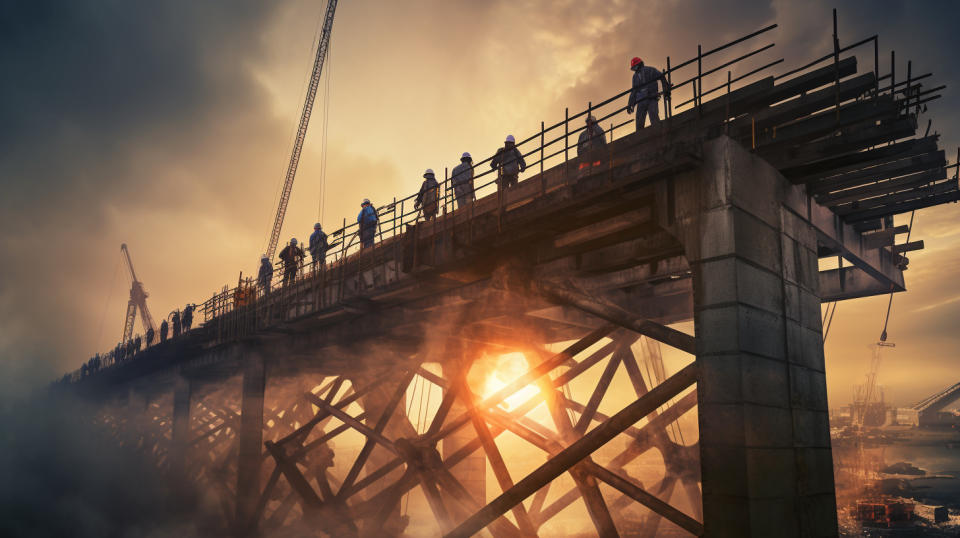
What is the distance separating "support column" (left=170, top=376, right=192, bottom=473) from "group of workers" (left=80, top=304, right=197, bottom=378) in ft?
8.39

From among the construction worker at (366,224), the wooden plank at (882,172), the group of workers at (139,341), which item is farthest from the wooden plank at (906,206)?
the group of workers at (139,341)

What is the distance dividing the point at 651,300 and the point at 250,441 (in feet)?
47.0

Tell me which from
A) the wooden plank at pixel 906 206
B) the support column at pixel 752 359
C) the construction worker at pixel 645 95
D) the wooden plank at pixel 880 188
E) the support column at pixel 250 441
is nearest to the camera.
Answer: the support column at pixel 752 359

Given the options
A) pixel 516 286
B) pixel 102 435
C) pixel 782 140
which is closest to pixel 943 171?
pixel 782 140

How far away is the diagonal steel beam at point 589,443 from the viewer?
8102 mm

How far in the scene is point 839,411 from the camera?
171m

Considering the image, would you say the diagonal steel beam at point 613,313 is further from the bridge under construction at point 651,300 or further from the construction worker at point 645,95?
the construction worker at point 645,95

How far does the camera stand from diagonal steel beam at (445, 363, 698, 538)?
8.10 meters

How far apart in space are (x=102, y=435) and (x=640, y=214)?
184 ft

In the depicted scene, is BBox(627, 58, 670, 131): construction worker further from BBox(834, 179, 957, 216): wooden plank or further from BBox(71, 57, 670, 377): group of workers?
Answer: BBox(834, 179, 957, 216): wooden plank

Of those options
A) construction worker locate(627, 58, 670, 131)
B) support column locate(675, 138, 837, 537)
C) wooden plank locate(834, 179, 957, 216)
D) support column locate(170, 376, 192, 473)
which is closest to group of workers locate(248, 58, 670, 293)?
construction worker locate(627, 58, 670, 131)

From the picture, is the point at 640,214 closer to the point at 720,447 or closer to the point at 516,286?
the point at 516,286

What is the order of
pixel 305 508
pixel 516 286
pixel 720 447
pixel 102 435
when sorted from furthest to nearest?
pixel 102 435, pixel 305 508, pixel 516 286, pixel 720 447

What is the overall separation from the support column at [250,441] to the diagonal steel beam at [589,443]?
12.4 meters
